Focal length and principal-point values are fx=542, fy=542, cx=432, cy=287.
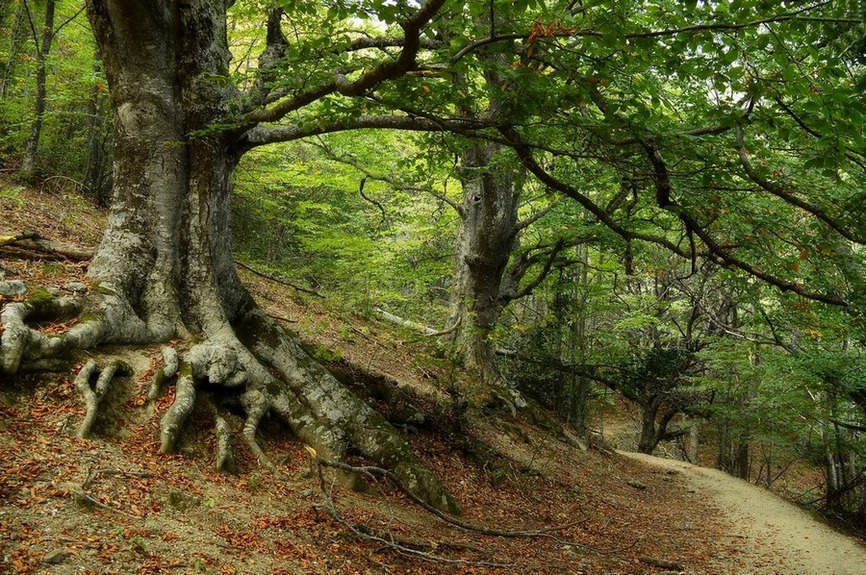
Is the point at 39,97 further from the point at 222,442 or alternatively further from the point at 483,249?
the point at 222,442

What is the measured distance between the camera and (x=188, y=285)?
635 cm

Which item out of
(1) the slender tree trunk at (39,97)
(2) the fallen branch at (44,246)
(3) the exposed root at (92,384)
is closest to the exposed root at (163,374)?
(3) the exposed root at (92,384)

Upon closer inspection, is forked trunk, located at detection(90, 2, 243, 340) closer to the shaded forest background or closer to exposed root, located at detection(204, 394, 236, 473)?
exposed root, located at detection(204, 394, 236, 473)

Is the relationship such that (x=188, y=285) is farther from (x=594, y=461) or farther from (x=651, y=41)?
(x=594, y=461)

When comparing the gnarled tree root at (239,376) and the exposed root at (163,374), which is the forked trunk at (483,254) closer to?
the gnarled tree root at (239,376)

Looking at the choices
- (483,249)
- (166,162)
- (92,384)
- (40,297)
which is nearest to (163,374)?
(92,384)

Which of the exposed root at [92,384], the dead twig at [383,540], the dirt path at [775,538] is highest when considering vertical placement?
the exposed root at [92,384]

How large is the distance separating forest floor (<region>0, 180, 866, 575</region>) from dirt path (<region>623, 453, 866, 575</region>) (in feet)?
0.18

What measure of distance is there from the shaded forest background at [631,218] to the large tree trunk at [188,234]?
51.4 inches

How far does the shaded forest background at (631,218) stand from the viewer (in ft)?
15.7

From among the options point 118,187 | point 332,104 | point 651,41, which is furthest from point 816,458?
point 118,187

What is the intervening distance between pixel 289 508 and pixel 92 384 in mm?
2040

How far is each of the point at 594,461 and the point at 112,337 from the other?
38.0 ft

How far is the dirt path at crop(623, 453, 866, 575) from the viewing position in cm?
812
